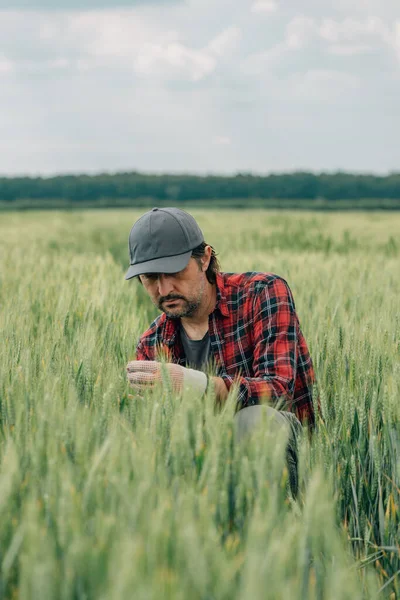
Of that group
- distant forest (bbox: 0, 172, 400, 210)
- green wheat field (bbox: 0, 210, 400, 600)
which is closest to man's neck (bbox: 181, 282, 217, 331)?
green wheat field (bbox: 0, 210, 400, 600)

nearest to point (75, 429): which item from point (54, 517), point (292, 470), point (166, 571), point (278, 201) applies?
point (54, 517)

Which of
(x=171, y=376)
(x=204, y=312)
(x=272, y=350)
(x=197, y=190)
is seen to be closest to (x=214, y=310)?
(x=204, y=312)

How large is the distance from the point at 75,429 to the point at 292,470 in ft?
2.60

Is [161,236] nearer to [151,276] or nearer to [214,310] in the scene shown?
[151,276]

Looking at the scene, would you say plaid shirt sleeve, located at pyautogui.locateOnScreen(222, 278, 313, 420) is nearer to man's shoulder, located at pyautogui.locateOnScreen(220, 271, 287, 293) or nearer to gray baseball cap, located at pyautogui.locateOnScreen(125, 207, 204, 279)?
man's shoulder, located at pyautogui.locateOnScreen(220, 271, 287, 293)

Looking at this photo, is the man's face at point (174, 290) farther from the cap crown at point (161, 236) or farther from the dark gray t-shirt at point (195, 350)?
the dark gray t-shirt at point (195, 350)

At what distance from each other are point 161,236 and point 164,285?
140 mm

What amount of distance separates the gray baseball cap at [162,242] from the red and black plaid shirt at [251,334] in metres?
0.21

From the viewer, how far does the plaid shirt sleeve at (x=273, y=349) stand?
1.95 m

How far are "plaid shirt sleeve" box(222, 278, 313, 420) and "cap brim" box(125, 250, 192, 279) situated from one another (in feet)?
0.95

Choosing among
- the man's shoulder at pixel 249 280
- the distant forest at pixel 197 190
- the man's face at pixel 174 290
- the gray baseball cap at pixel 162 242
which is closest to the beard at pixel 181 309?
the man's face at pixel 174 290

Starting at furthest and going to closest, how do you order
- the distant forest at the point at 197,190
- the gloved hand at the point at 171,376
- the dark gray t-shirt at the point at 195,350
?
the distant forest at the point at 197,190 < the dark gray t-shirt at the point at 195,350 < the gloved hand at the point at 171,376

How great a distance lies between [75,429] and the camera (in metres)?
1.22

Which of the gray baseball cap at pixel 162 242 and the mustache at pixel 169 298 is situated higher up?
the gray baseball cap at pixel 162 242
